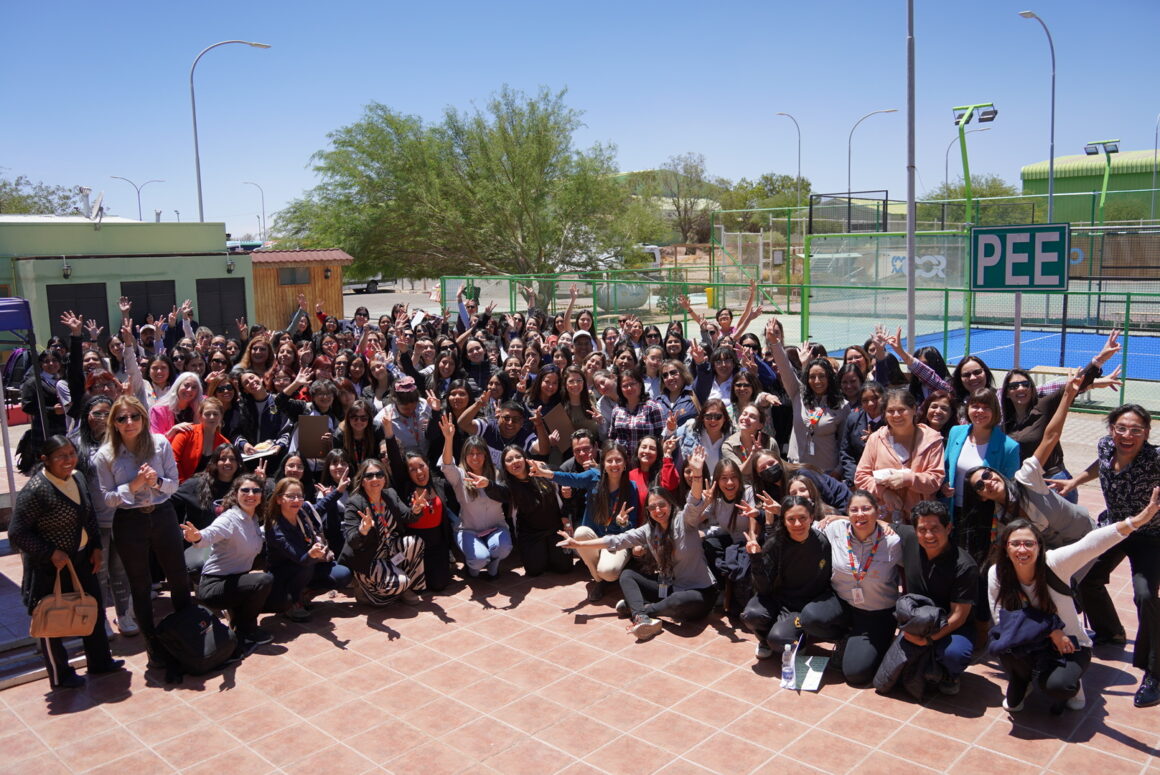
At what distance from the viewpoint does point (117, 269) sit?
20.2m

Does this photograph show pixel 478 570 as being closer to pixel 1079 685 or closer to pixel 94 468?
pixel 94 468

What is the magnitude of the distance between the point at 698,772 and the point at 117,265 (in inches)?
762

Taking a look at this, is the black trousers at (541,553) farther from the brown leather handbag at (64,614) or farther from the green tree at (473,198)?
the green tree at (473,198)

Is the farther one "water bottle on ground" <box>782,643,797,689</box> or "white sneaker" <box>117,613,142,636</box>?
"white sneaker" <box>117,613,142,636</box>

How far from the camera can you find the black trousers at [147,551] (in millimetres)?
5789

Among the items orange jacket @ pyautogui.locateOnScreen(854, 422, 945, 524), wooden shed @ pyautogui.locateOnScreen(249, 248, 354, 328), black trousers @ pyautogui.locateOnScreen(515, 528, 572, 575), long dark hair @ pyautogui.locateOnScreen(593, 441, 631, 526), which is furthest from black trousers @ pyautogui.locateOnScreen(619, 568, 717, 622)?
wooden shed @ pyautogui.locateOnScreen(249, 248, 354, 328)

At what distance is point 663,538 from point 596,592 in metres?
0.85

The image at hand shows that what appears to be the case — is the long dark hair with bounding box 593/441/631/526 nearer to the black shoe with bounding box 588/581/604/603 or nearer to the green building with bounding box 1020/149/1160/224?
the black shoe with bounding box 588/581/604/603

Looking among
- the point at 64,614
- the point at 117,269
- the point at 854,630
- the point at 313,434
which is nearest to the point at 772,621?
the point at 854,630

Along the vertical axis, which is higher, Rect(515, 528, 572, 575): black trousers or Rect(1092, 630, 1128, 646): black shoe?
Rect(515, 528, 572, 575): black trousers

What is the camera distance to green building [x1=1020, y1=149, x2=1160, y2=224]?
34719mm

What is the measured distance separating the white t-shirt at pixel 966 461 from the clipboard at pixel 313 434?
486 cm

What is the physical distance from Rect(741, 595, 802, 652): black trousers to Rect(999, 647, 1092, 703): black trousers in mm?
1185

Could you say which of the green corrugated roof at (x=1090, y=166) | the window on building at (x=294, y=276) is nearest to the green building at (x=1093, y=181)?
the green corrugated roof at (x=1090, y=166)
